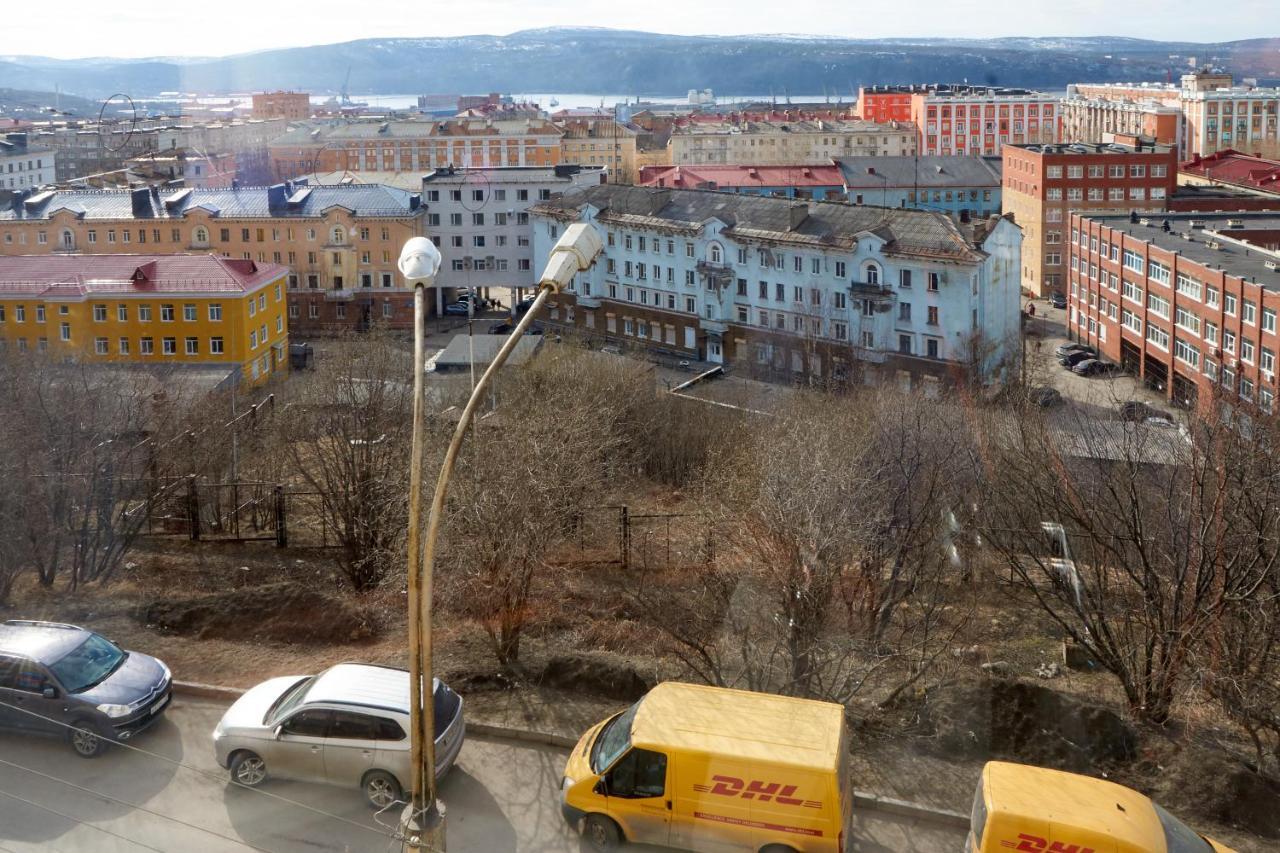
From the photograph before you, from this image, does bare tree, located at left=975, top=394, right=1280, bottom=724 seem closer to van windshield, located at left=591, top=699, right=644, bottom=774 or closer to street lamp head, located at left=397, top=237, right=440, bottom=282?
van windshield, located at left=591, top=699, right=644, bottom=774

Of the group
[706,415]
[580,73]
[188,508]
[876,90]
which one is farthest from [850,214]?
[580,73]

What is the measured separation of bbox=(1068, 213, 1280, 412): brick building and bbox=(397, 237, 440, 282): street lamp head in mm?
11127

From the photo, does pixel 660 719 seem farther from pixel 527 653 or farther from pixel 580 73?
pixel 580 73

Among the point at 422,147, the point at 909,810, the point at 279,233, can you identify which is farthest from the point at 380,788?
the point at 422,147

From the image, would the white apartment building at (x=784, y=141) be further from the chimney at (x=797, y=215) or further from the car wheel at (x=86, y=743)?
the car wheel at (x=86, y=743)

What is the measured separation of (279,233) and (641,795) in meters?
18.2

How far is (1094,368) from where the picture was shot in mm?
18578

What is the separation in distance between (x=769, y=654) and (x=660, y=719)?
1220 mm

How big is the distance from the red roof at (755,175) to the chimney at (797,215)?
11.1 metres

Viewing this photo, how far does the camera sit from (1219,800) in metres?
4.42

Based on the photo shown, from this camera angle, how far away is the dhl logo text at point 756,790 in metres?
3.64

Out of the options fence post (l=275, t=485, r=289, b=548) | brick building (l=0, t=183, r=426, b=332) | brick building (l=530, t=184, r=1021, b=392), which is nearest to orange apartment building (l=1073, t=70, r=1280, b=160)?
brick building (l=530, t=184, r=1021, b=392)

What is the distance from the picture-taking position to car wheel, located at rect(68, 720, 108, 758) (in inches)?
155

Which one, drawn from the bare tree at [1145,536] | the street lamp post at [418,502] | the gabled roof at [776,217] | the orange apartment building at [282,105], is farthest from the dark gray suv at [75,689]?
the orange apartment building at [282,105]
